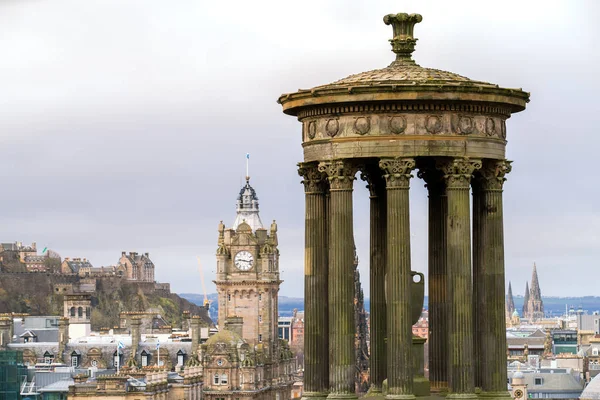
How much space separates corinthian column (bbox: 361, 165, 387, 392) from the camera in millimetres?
35656

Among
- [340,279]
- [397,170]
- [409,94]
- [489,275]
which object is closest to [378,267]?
[340,279]

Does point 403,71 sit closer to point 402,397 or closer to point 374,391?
point 402,397

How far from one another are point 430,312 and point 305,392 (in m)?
2.35

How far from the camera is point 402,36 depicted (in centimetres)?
3528

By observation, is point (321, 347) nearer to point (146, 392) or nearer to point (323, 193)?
point (323, 193)

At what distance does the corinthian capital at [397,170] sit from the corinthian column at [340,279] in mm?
619

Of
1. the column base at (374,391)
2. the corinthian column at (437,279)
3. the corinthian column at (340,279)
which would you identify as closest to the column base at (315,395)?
the corinthian column at (340,279)

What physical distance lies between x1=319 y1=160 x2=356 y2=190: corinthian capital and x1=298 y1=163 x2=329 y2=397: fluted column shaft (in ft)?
2.29

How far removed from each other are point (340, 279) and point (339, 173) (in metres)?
1.64

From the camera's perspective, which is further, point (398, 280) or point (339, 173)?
point (339, 173)

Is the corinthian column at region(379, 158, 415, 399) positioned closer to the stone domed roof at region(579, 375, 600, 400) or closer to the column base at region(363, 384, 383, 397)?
the column base at region(363, 384, 383, 397)

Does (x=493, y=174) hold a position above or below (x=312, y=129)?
below

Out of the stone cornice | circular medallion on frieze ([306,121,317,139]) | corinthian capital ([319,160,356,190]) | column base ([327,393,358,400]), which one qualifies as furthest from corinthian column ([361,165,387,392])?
the stone cornice

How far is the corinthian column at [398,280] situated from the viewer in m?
33.7
